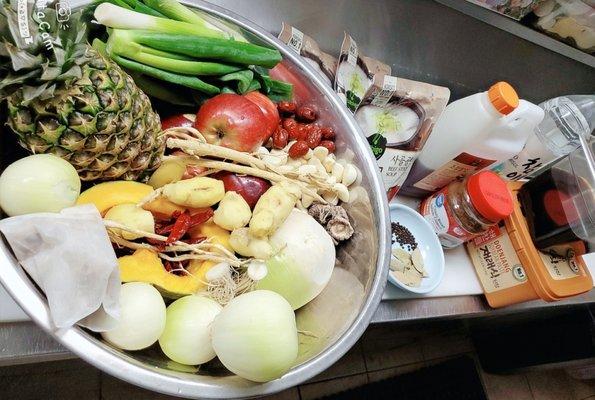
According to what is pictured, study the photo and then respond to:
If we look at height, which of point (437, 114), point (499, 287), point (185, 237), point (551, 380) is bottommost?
point (551, 380)

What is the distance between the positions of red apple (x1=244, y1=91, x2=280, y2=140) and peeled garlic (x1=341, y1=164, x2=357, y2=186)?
16 centimetres

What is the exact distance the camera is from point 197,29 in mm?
845

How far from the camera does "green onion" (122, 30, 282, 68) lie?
77 cm

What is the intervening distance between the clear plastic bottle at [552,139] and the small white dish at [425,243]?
249 millimetres

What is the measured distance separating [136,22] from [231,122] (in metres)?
0.23

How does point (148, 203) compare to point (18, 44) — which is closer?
point (18, 44)

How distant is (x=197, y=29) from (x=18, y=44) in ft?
1.22

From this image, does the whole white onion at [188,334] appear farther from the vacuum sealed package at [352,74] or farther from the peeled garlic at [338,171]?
the vacuum sealed package at [352,74]

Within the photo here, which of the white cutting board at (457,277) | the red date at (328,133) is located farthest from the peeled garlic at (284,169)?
the white cutting board at (457,277)

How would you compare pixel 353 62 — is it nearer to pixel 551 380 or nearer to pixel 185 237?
pixel 185 237

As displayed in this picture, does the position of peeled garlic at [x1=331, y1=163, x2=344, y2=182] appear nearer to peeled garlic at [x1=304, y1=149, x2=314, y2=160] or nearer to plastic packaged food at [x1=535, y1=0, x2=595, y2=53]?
peeled garlic at [x1=304, y1=149, x2=314, y2=160]

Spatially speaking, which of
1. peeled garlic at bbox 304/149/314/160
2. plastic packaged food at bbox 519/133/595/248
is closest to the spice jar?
plastic packaged food at bbox 519/133/595/248

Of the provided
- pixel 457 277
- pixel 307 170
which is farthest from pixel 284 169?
pixel 457 277

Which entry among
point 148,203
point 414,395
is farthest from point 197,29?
point 414,395
